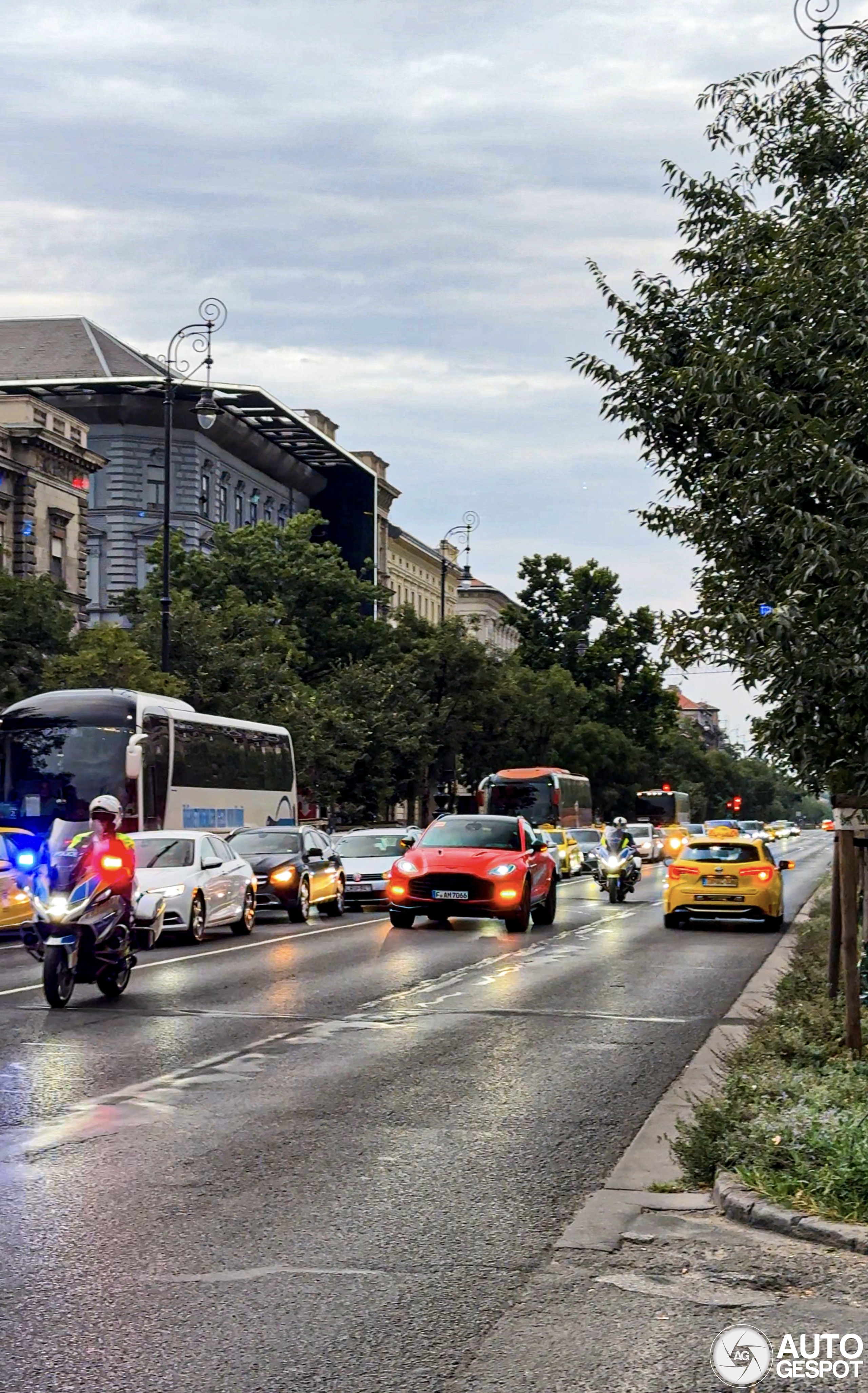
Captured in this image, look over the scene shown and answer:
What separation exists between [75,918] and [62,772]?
17.9m

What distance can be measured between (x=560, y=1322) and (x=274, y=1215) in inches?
74.1

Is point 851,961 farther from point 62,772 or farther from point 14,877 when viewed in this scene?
point 62,772

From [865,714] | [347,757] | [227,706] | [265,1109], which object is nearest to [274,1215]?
[265,1109]

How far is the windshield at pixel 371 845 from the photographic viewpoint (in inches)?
1385

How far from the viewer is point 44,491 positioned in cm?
5931

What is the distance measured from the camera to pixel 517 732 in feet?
267

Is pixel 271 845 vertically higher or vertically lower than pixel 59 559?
lower

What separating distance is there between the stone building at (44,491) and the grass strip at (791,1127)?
46664 mm

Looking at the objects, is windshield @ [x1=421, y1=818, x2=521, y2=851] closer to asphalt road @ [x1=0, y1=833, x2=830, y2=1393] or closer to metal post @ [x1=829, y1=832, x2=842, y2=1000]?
asphalt road @ [x1=0, y1=833, x2=830, y2=1393]

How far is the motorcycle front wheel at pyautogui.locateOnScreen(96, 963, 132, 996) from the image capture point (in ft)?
53.5

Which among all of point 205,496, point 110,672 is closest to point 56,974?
point 110,672

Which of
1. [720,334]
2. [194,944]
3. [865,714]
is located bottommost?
[194,944]

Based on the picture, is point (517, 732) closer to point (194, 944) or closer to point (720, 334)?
point (194, 944)

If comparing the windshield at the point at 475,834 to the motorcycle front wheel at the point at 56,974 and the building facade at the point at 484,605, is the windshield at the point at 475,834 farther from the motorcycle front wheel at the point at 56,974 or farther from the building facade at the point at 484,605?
the building facade at the point at 484,605
